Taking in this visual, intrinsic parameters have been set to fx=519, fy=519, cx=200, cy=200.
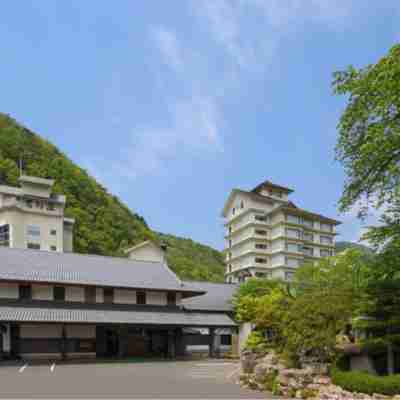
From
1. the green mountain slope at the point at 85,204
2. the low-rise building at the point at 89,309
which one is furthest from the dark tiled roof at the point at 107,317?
the green mountain slope at the point at 85,204

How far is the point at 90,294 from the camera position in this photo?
37.7 metres

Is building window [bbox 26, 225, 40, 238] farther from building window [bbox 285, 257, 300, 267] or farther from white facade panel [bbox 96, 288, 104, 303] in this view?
white facade panel [bbox 96, 288, 104, 303]

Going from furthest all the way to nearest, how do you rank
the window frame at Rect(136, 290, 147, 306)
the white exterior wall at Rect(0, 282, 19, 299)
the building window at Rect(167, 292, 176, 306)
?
the building window at Rect(167, 292, 176, 306) → the window frame at Rect(136, 290, 147, 306) → the white exterior wall at Rect(0, 282, 19, 299)

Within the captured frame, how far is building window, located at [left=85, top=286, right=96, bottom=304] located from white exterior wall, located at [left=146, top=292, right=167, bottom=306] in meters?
4.28

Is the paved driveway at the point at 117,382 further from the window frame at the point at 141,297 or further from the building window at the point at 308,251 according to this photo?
the building window at the point at 308,251

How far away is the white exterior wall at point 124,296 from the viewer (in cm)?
3869

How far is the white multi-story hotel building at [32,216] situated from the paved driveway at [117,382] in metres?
49.6

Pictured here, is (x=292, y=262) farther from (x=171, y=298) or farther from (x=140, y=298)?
(x=140, y=298)

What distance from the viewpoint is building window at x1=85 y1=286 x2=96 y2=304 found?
37.5 meters

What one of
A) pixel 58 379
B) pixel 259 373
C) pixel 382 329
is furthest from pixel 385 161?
pixel 58 379

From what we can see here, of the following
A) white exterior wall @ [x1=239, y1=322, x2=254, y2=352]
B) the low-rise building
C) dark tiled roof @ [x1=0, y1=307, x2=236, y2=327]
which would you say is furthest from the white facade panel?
white exterior wall @ [x1=239, y1=322, x2=254, y2=352]

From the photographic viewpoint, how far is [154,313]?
38.3 m

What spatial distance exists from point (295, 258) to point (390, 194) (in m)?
61.9

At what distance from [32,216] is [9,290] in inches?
1759
